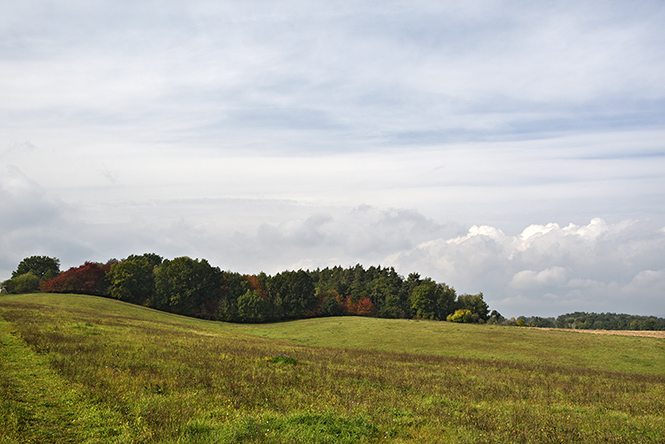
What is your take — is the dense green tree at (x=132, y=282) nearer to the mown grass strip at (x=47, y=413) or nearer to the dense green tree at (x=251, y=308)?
the dense green tree at (x=251, y=308)

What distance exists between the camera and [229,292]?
103125mm

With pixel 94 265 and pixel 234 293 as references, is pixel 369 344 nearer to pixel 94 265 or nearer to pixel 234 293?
pixel 234 293

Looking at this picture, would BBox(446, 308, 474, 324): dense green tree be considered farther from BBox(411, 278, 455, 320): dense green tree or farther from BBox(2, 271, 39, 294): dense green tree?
BBox(2, 271, 39, 294): dense green tree

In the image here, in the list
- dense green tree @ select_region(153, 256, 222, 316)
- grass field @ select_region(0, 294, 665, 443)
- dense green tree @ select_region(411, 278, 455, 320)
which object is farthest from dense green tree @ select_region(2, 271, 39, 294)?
dense green tree @ select_region(411, 278, 455, 320)

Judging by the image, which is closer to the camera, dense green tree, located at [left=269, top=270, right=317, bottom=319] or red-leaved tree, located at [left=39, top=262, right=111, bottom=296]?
red-leaved tree, located at [left=39, top=262, right=111, bottom=296]

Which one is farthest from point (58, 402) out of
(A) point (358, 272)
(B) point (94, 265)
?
(A) point (358, 272)

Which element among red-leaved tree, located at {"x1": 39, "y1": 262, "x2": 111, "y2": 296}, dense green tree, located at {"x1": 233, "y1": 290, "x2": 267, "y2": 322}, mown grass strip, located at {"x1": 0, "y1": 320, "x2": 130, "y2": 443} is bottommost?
dense green tree, located at {"x1": 233, "y1": 290, "x2": 267, "y2": 322}

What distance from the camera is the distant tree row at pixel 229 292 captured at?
316 feet

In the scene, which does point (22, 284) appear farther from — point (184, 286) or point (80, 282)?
point (184, 286)

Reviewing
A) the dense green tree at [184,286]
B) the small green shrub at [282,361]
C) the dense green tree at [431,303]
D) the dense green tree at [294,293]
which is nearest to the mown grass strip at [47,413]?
the small green shrub at [282,361]

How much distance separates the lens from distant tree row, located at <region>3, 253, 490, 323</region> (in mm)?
96312

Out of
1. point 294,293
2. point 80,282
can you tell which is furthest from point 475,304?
point 80,282

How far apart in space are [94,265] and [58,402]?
10322 cm

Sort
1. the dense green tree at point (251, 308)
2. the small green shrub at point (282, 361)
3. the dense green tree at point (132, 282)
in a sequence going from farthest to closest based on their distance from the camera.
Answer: the dense green tree at point (251, 308)
the dense green tree at point (132, 282)
the small green shrub at point (282, 361)
